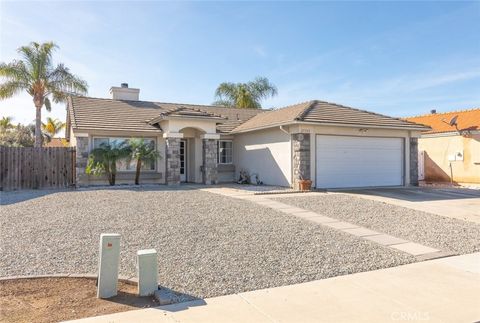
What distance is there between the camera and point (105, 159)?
17.2m

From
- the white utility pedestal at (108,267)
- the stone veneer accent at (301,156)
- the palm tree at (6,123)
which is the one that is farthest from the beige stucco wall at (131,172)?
the palm tree at (6,123)

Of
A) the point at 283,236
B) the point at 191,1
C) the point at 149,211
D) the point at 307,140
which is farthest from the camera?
the point at 307,140

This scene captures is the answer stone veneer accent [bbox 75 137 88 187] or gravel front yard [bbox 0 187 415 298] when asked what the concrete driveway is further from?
stone veneer accent [bbox 75 137 88 187]

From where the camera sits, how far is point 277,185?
1830cm

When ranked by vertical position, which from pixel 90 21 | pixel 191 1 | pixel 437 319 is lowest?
pixel 437 319

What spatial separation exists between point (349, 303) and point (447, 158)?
70.2 ft

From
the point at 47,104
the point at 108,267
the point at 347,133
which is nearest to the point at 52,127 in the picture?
the point at 47,104

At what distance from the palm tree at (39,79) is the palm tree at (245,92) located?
1242 cm

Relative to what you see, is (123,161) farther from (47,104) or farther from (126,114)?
(47,104)

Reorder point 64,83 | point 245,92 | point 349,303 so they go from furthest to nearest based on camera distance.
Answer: point 245,92
point 64,83
point 349,303

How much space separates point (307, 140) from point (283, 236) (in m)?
9.24

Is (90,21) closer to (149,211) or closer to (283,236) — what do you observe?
(149,211)

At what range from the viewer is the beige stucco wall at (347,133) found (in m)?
16.6

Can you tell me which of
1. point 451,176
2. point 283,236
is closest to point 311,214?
point 283,236
